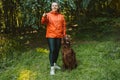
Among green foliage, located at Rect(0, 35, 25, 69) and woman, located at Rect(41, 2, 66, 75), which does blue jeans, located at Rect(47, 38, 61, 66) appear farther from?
green foliage, located at Rect(0, 35, 25, 69)

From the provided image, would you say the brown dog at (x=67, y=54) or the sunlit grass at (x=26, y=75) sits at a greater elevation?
the brown dog at (x=67, y=54)

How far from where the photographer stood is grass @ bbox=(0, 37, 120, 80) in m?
7.81

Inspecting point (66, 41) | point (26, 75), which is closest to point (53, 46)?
point (66, 41)

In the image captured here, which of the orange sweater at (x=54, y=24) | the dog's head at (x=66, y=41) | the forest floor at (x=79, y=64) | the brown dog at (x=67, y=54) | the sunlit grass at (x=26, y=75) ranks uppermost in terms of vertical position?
the orange sweater at (x=54, y=24)

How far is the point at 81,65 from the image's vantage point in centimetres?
841

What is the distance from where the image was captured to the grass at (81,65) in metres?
7.81

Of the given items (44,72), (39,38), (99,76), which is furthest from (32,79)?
(39,38)

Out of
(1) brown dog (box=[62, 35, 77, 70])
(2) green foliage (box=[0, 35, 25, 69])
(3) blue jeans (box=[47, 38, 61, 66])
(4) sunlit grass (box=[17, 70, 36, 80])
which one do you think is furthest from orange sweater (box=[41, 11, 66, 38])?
(2) green foliage (box=[0, 35, 25, 69])

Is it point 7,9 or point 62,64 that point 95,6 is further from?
point 62,64

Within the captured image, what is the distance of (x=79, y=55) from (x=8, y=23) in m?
4.64

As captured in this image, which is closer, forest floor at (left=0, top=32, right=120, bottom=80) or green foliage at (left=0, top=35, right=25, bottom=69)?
forest floor at (left=0, top=32, right=120, bottom=80)

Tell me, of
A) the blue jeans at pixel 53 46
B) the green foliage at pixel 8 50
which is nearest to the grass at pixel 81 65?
the green foliage at pixel 8 50

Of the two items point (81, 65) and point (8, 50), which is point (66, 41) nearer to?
point (81, 65)

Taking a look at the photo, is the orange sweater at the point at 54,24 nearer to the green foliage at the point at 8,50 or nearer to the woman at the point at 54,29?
the woman at the point at 54,29
